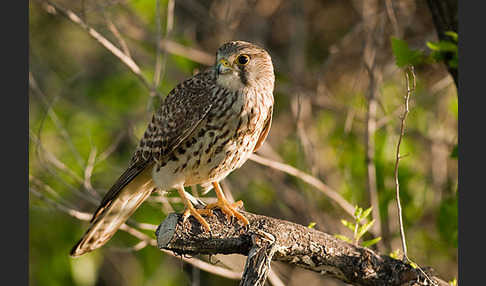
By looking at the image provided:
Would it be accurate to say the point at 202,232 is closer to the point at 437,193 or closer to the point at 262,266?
the point at 262,266

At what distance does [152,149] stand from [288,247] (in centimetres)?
110

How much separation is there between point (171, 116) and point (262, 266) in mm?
1222

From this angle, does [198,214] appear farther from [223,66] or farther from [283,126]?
[283,126]

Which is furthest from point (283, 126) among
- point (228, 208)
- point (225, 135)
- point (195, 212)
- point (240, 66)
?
point (195, 212)

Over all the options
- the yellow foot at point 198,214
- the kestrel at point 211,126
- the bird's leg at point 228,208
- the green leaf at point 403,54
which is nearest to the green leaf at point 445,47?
the green leaf at point 403,54

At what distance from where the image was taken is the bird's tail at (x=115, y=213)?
4.17m

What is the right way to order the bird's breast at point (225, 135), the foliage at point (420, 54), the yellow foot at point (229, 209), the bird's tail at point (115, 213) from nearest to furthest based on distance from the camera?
the yellow foot at point (229, 209) < the bird's breast at point (225, 135) < the foliage at point (420, 54) < the bird's tail at point (115, 213)

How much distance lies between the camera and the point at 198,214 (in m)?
3.55

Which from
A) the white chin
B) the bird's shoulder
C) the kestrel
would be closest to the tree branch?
the kestrel

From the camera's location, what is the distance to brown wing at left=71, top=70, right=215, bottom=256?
12.7 feet

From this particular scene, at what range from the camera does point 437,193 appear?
5.77 metres

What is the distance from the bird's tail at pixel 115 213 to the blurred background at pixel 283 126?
29.7 inches

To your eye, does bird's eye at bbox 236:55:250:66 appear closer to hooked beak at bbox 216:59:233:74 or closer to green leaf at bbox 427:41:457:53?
hooked beak at bbox 216:59:233:74

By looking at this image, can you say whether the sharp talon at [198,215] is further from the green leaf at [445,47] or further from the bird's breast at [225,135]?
the green leaf at [445,47]
